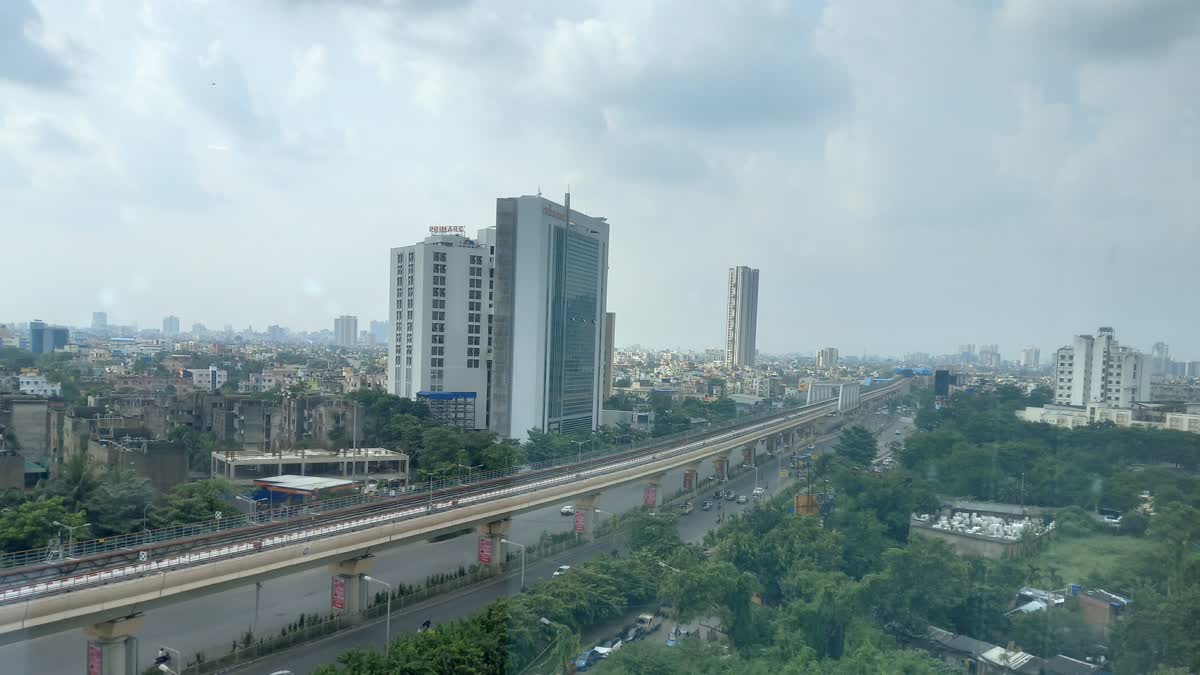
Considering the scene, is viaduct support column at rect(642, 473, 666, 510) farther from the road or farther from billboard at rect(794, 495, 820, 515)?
billboard at rect(794, 495, 820, 515)

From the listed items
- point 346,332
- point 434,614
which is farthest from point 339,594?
point 346,332

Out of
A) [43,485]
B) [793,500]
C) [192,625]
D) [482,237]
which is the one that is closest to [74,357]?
[482,237]

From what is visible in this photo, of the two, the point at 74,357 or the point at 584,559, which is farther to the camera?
the point at 74,357

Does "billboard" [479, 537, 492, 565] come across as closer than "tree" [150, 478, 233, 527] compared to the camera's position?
No

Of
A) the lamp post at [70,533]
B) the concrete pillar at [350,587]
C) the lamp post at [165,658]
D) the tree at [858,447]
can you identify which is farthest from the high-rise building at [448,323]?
the lamp post at [165,658]

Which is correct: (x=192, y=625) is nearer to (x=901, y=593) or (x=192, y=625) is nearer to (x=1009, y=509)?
(x=901, y=593)

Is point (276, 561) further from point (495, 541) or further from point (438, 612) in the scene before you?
point (495, 541)

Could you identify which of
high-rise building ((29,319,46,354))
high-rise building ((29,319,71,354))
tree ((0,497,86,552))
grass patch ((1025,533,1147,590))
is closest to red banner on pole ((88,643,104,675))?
tree ((0,497,86,552))
